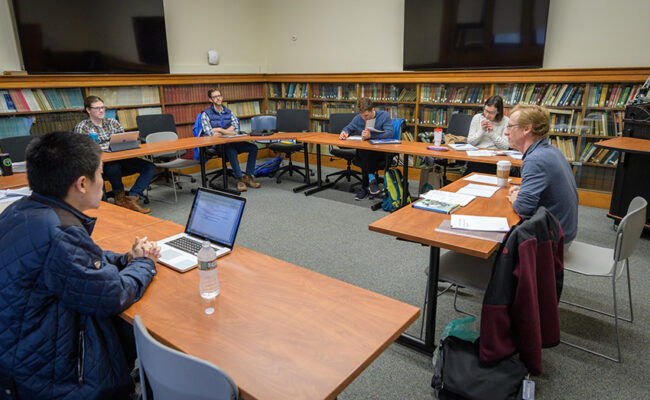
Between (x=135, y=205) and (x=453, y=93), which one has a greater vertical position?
(x=453, y=93)

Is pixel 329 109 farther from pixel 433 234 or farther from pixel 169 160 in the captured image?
pixel 433 234

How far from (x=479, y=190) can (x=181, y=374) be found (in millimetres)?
2323

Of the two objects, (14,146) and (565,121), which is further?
(565,121)

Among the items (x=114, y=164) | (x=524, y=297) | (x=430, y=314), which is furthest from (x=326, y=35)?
(x=524, y=297)

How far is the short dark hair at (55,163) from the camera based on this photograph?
4.14 ft

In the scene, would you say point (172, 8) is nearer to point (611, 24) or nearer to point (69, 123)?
point (69, 123)

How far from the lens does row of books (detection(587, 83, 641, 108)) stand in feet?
14.2

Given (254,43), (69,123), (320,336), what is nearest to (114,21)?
(69,123)

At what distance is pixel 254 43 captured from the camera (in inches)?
296

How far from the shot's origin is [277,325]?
1303 mm

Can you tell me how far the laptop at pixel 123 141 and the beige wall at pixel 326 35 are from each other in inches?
70.9

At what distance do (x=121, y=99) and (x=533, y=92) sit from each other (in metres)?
5.27

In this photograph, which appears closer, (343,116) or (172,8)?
(343,116)

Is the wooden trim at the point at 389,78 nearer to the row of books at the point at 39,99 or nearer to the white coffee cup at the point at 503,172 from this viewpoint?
the row of books at the point at 39,99
